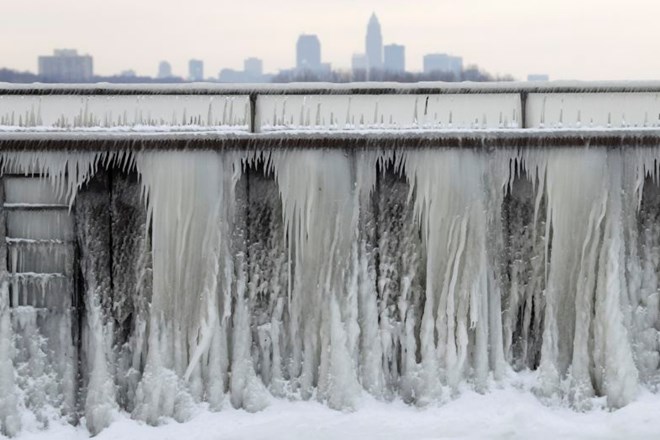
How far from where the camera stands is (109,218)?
657 cm

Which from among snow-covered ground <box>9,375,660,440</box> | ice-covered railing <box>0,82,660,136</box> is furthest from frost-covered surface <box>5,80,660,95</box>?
snow-covered ground <box>9,375,660,440</box>

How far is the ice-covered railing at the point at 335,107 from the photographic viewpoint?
6.56m

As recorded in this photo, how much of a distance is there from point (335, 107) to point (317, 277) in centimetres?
123

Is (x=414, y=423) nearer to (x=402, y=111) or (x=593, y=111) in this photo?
(x=402, y=111)

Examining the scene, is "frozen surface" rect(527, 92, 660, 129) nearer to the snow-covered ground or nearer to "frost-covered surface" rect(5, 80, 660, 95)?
"frost-covered surface" rect(5, 80, 660, 95)

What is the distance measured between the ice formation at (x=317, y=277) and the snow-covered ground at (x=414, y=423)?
9 centimetres

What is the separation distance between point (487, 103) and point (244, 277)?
215cm

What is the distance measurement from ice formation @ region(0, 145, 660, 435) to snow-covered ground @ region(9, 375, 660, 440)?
0.31 feet

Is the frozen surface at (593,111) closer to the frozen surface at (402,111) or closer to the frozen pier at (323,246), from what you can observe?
the frozen pier at (323,246)

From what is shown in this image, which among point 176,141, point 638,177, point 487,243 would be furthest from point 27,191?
point 638,177

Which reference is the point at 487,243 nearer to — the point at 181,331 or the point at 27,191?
the point at 181,331

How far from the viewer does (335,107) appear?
6.64m

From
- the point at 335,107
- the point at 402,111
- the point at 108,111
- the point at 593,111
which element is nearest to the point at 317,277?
the point at 335,107

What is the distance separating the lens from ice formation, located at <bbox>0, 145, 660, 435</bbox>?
21.4 ft
